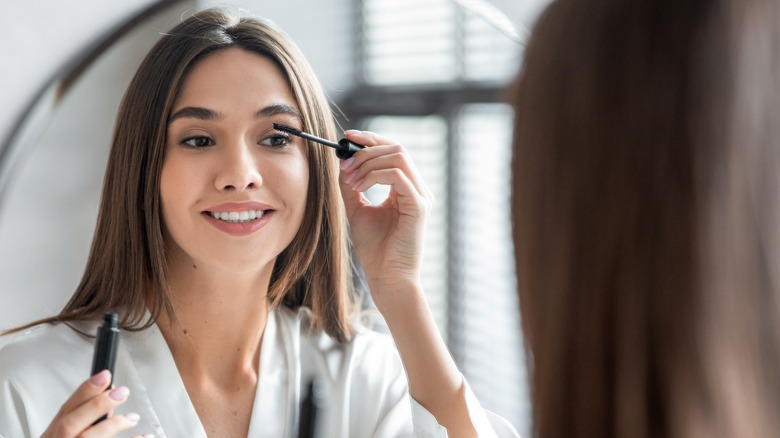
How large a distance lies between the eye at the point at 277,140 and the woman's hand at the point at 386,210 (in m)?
0.05

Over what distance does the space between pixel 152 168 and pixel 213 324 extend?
143 mm

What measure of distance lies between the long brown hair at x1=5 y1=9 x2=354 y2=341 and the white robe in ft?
0.10

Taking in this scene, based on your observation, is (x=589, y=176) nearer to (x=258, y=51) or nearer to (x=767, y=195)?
(x=767, y=195)

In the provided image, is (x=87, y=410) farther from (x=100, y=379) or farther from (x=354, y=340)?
(x=354, y=340)

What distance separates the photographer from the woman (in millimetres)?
572

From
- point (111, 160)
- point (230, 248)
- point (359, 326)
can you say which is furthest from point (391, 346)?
point (111, 160)

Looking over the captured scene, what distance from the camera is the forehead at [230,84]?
0.56m

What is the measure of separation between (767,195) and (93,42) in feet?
1.82

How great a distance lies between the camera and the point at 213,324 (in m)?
0.64

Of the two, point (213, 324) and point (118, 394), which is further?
point (213, 324)

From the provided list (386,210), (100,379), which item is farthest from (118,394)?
(386,210)

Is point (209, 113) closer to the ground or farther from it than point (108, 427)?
farther from it

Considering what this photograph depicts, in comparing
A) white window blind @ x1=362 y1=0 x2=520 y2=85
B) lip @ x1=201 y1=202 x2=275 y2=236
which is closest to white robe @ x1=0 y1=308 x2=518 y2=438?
lip @ x1=201 y1=202 x2=275 y2=236

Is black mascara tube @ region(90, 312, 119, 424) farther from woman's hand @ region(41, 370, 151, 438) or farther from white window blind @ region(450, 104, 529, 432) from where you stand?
white window blind @ region(450, 104, 529, 432)
